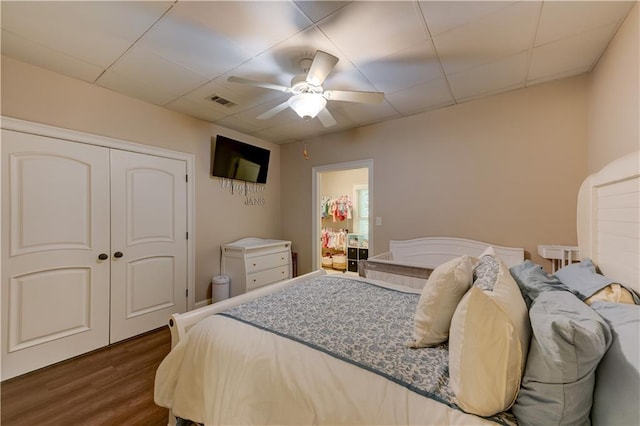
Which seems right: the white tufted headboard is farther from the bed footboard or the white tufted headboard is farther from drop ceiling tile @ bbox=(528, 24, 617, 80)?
the bed footboard

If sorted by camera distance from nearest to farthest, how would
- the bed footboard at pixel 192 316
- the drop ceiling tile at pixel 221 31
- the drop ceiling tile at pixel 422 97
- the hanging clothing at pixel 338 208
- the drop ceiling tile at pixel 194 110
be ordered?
the bed footboard at pixel 192 316 < the drop ceiling tile at pixel 221 31 < the drop ceiling tile at pixel 422 97 < the drop ceiling tile at pixel 194 110 < the hanging clothing at pixel 338 208

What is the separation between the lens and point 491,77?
228 centimetres

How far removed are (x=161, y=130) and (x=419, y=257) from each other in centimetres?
338

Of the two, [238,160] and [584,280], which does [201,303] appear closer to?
[238,160]

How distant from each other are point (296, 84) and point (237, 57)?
1.75ft

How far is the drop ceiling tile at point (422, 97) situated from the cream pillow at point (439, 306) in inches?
77.1

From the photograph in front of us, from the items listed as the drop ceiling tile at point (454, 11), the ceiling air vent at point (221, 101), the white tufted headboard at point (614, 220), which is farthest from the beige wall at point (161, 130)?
the white tufted headboard at point (614, 220)

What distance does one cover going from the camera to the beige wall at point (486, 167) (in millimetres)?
2328

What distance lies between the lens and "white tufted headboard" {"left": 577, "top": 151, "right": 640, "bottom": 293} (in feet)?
3.80

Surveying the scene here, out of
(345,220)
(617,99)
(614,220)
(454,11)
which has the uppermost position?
(454,11)

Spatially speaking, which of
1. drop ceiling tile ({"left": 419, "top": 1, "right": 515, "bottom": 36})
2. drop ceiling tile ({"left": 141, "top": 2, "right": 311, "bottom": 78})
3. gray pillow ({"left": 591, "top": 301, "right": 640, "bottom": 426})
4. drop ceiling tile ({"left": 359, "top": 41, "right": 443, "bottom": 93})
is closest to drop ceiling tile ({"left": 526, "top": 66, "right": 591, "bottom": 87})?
drop ceiling tile ({"left": 359, "top": 41, "right": 443, "bottom": 93})

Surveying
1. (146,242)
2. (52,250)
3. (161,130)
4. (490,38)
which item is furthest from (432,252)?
(52,250)

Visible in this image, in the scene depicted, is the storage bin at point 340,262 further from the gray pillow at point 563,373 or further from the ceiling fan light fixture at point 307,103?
the gray pillow at point 563,373

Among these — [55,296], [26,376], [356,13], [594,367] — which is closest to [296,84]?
[356,13]
